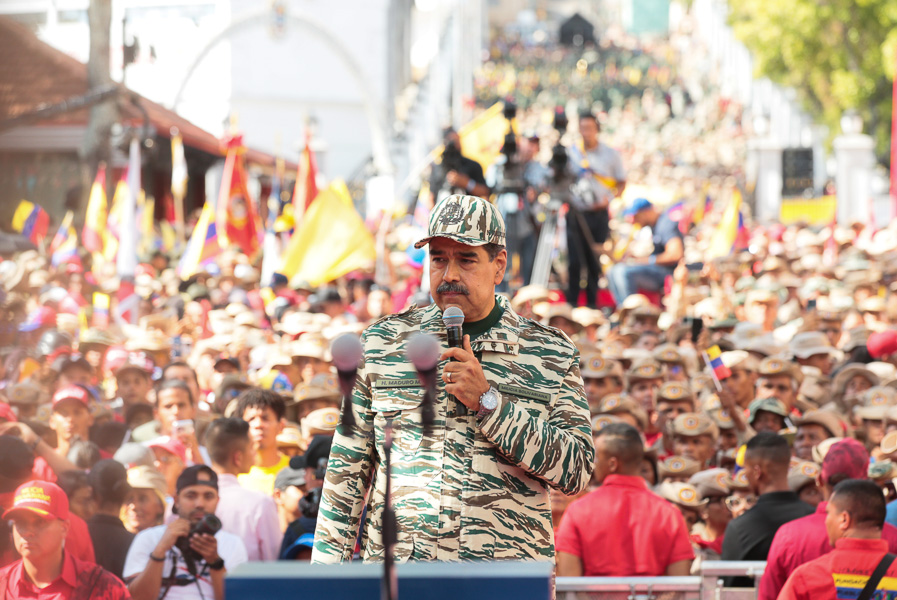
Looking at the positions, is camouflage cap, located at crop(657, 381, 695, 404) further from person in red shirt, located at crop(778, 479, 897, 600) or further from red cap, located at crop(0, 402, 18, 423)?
red cap, located at crop(0, 402, 18, 423)

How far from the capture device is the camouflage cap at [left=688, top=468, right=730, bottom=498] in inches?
299

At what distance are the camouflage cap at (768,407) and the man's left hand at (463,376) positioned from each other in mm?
5458

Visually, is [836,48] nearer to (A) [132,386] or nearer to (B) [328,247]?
(B) [328,247]

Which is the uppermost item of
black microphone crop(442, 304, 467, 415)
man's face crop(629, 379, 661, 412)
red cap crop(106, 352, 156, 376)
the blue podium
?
black microphone crop(442, 304, 467, 415)

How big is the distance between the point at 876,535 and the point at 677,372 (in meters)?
5.08

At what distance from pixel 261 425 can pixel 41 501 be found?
2.50 m

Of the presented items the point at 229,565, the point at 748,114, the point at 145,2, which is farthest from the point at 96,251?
the point at 748,114

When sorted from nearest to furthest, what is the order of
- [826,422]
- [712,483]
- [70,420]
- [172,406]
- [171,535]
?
[171,535], [712,483], [826,422], [70,420], [172,406]

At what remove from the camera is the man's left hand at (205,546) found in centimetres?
626

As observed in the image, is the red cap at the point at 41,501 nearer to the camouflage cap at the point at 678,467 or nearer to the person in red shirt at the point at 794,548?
the person in red shirt at the point at 794,548

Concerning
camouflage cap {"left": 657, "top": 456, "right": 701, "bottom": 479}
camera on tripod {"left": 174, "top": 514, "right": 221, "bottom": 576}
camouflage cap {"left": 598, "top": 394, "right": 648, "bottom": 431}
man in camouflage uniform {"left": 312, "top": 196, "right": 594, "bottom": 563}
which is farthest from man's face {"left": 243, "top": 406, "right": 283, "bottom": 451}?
man in camouflage uniform {"left": 312, "top": 196, "right": 594, "bottom": 563}

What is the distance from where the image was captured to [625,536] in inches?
252

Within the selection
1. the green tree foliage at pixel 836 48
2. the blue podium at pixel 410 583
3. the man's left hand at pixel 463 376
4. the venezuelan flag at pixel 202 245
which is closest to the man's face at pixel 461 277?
the man's left hand at pixel 463 376

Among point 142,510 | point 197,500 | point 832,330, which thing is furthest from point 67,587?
point 832,330
